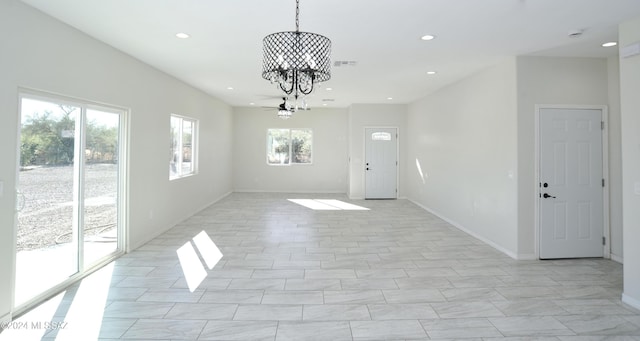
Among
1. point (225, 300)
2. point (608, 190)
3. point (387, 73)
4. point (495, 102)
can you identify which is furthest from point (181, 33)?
point (608, 190)

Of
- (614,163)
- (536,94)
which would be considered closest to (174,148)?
(536,94)

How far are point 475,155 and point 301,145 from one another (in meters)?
5.95

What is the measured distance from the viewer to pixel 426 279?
3.55 m

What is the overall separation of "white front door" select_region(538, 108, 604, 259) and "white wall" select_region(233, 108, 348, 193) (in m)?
6.44

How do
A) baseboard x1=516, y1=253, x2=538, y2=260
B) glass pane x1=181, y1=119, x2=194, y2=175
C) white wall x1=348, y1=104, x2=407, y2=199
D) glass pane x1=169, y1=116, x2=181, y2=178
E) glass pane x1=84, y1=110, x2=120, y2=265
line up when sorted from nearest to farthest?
glass pane x1=84, y1=110, x2=120, y2=265 < baseboard x1=516, y1=253, x2=538, y2=260 < glass pane x1=169, y1=116, x2=181, y2=178 < glass pane x1=181, y1=119, x2=194, y2=175 < white wall x1=348, y1=104, x2=407, y2=199

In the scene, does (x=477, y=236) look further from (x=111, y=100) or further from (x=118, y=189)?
(x=111, y=100)

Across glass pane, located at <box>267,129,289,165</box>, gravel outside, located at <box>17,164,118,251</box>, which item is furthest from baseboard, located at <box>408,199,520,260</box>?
gravel outside, located at <box>17,164,118,251</box>

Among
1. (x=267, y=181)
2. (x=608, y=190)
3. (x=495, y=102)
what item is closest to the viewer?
(x=608, y=190)

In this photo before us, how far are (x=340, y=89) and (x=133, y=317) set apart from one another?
17.7 ft

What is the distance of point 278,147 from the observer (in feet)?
34.2

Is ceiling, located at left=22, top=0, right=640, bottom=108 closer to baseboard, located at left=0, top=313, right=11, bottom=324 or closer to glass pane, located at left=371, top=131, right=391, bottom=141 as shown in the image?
baseboard, located at left=0, top=313, right=11, bottom=324

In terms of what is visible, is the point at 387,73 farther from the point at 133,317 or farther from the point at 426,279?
the point at 133,317

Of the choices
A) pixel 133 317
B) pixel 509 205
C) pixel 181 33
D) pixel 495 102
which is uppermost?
pixel 181 33

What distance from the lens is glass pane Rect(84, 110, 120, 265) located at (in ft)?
12.2
